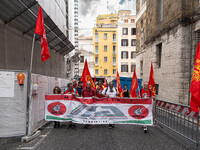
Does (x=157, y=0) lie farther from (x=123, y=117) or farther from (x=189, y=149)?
(x=189, y=149)

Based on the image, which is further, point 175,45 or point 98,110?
point 175,45

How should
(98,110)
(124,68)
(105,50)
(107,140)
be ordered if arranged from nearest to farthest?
(107,140) < (98,110) < (124,68) < (105,50)

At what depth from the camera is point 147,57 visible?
768 inches

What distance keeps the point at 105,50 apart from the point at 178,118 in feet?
153

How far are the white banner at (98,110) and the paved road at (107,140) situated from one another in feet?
1.30

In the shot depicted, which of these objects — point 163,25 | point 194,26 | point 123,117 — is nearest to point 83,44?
point 163,25

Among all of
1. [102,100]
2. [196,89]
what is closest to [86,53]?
[102,100]

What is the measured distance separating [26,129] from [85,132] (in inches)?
78.0

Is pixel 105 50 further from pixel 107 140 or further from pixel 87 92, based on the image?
pixel 107 140

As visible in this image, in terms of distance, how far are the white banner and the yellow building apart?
149 feet

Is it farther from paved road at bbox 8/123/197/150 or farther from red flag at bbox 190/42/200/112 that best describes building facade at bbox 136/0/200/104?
red flag at bbox 190/42/200/112

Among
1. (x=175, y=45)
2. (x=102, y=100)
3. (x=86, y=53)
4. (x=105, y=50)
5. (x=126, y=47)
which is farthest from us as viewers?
(x=86, y=53)

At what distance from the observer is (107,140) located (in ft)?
18.3

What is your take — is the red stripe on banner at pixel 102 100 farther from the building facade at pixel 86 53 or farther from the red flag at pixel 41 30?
the building facade at pixel 86 53
